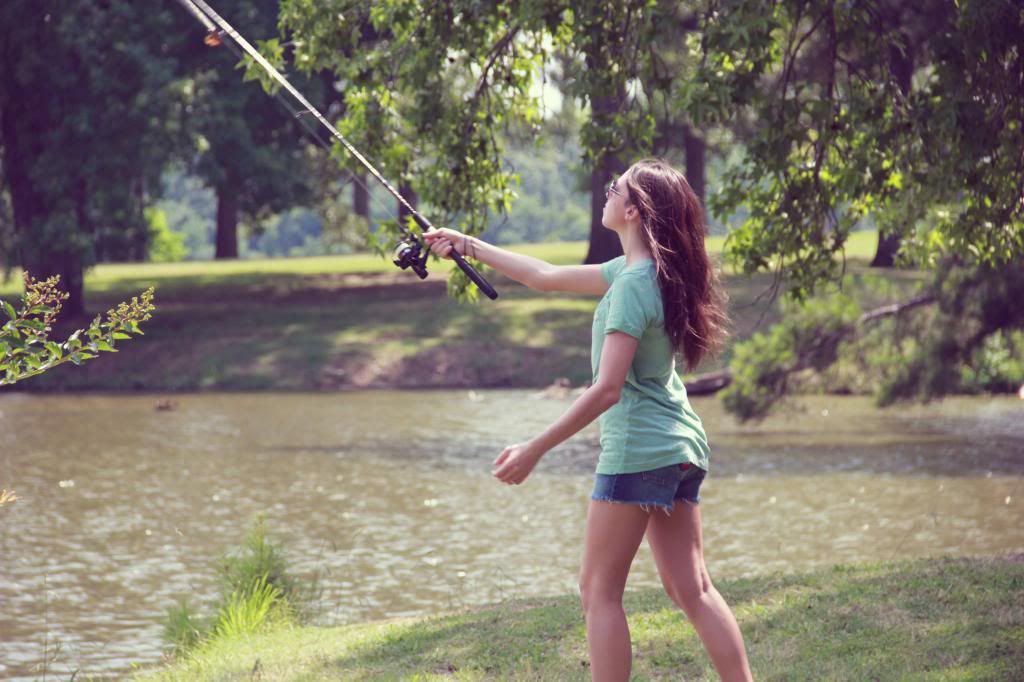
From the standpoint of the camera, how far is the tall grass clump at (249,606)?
25.0ft

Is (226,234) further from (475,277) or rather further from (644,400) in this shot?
(644,400)

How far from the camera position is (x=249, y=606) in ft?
25.6

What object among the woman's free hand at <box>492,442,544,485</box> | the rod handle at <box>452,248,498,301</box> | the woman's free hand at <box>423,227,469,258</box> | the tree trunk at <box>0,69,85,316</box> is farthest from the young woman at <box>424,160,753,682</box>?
the tree trunk at <box>0,69,85,316</box>

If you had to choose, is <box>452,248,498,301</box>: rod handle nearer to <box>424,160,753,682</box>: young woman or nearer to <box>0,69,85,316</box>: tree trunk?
<box>424,160,753,682</box>: young woman

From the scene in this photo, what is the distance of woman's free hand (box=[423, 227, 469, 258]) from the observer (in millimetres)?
4895

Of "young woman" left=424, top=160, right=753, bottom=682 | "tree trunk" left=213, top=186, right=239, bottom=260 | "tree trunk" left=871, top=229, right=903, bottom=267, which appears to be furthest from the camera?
"tree trunk" left=213, top=186, right=239, bottom=260

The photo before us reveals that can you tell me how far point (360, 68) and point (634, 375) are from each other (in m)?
4.83

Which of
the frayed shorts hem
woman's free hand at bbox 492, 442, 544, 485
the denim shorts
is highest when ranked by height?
woman's free hand at bbox 492, 442, 544, 485

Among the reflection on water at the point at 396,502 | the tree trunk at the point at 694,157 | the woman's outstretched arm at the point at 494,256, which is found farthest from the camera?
the tree trunk at the point at 694,157

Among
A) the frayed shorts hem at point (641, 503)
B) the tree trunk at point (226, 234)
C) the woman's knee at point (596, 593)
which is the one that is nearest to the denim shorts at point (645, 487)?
the frayed shorts hem at point (641, 503)

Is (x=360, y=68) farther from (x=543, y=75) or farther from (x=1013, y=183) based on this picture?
(x=1013, y=183)

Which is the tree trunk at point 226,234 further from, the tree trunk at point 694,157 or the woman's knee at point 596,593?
the woman's knee at point 596,593

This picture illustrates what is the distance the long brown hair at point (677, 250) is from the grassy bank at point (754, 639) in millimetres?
1832

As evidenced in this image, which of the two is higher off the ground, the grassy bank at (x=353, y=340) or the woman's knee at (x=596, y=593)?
the woman's knee at (x=596, y=593)
